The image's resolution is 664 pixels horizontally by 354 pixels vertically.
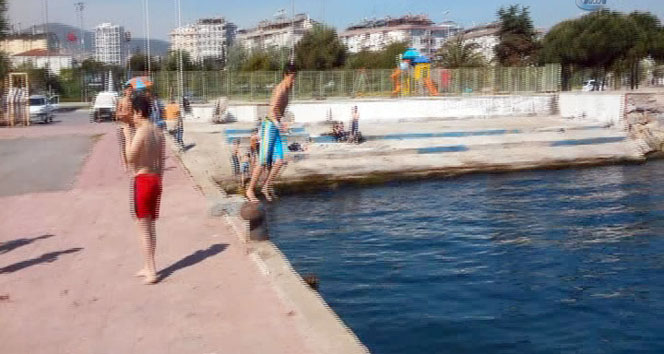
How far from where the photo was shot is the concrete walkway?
5.95 m

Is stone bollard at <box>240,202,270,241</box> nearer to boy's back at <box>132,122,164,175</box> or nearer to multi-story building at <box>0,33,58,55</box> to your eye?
boy's back at <box>132,122,164,175</box>

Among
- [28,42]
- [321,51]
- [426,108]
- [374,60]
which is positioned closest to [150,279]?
[426,108]

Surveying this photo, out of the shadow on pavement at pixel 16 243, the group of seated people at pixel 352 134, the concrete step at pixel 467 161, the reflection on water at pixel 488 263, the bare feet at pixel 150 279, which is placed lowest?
the reflection on water at pixel 488 263

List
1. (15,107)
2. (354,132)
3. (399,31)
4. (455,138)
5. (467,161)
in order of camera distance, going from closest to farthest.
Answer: (467,161) → (354,132) → (455,138) → (15,107) → (399,31)

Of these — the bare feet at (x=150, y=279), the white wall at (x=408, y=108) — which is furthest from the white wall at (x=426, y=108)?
the bare feet at (x=150, y=279)

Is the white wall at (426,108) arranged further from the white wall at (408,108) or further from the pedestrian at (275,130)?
the pedestrian at (275,130)

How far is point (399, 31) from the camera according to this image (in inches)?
6201

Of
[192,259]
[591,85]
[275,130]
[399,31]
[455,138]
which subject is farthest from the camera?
[399,31]

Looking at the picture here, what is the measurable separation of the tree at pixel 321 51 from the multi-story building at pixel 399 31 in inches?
3392

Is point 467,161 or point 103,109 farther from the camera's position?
point 103,109

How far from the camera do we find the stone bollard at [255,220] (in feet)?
29.1

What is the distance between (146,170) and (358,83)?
40.8m

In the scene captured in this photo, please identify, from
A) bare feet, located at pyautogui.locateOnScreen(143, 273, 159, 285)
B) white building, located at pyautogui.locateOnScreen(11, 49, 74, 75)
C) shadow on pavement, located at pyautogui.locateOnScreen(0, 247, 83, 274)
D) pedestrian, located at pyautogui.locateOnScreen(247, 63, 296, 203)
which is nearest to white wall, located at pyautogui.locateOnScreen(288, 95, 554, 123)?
pedestrian, located at pyautogui.locateOnScreen(247, 63, 296, 203)

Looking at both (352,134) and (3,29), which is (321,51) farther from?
(352,134)
